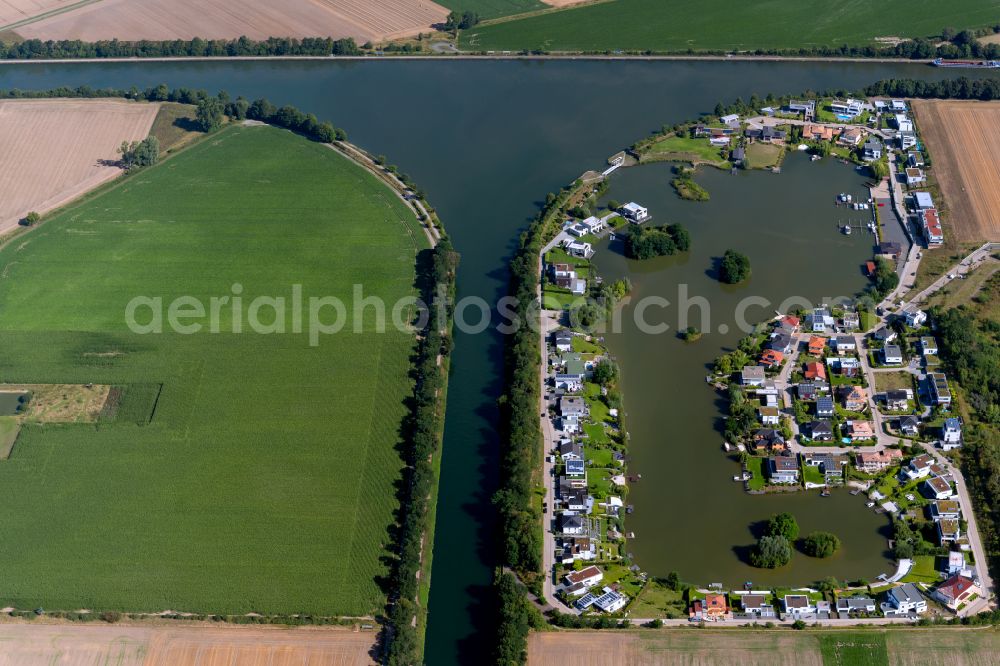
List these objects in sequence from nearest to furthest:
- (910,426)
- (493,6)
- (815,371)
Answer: (910,426) < (815,371) < (493,6)

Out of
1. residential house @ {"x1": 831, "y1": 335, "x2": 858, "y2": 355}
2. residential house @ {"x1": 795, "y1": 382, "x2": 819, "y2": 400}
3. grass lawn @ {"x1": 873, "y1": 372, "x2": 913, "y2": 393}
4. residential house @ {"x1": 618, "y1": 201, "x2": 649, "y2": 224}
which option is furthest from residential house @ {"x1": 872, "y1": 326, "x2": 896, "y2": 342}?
residential house @ {"x1": 618, "y1": 201, "x2": 649, "y2": 224}

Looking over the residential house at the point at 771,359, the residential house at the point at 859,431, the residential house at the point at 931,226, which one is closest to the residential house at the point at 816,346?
the residential house at the point at 771,359

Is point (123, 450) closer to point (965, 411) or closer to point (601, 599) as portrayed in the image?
point (601, 599)

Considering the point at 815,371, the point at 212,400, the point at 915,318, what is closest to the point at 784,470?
the point at 815,371

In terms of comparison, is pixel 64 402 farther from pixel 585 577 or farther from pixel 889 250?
pixel 889 250

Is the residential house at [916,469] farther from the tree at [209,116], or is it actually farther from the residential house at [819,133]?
the tree at [209,116]

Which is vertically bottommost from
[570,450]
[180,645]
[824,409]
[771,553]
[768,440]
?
[180,645]

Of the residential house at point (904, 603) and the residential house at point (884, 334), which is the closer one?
the residential house at point (904, 603)
